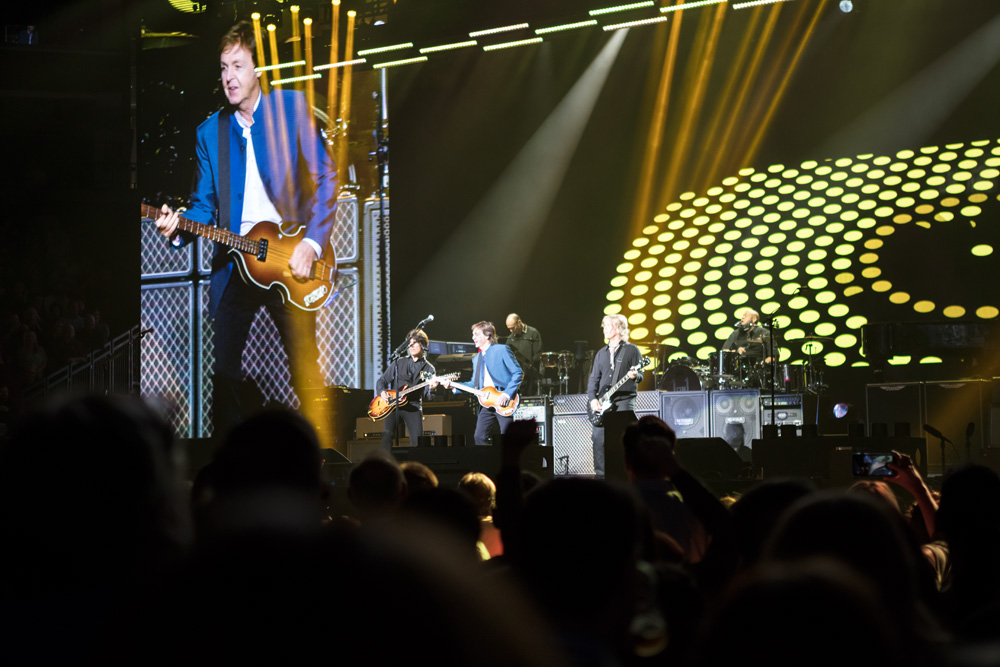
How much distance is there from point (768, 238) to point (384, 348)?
569 centimetres

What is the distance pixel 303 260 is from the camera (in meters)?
Answer: 12.2

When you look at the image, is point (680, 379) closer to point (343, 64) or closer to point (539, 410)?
point (539, 410)

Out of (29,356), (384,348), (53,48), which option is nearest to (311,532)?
(384,348)

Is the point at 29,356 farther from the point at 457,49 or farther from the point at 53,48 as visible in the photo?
the point at 457,49

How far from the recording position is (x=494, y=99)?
14195 mm

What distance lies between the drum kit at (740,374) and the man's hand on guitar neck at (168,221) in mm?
6602

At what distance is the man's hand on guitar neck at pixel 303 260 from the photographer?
481 inches

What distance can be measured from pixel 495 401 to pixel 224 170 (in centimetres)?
507

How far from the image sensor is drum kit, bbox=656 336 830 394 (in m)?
11.1

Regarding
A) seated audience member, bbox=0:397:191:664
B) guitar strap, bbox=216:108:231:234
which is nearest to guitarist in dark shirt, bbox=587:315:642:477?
guitar strap, bbox=216:108:231:234

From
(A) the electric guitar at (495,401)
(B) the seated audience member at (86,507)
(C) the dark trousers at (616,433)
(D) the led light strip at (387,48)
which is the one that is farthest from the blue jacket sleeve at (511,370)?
(B) the seated audience member at (86,507)

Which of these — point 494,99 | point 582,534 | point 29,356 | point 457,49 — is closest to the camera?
point 582,534

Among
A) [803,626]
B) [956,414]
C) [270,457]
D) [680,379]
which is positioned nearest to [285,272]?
[680,379]

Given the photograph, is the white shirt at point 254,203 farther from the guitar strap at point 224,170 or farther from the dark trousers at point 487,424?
the dark trousers at point 487,424
